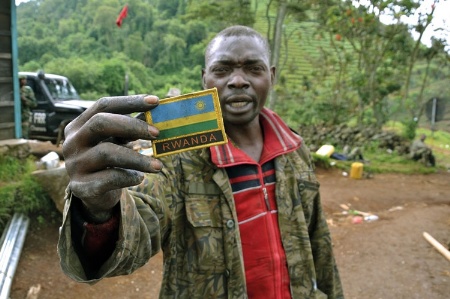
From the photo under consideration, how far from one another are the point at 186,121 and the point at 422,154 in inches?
452

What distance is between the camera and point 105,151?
0.90 meters

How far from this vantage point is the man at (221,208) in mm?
1001

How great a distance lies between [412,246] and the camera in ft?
16.9

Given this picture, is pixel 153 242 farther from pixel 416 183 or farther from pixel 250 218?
pixel 416 183

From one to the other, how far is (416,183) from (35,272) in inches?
331

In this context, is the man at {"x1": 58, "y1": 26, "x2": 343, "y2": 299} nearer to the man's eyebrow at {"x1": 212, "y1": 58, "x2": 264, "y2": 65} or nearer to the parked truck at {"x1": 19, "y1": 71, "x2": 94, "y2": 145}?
the man's eyebrow at {"x1": 212, "y1": 58, "x2": 264, "y2": 65}

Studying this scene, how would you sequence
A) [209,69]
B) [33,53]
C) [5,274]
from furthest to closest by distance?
[33,53] → [5,274] → [209,69]

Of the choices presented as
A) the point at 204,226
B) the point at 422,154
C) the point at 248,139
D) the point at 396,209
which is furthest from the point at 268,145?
the point at 422,154

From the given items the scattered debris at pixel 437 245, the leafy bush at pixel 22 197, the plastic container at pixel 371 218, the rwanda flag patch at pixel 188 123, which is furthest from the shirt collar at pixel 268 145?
the plastic container at pixel 371 218

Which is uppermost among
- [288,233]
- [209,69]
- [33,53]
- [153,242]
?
[209,69]

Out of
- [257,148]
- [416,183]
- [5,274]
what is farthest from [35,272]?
[416,183]

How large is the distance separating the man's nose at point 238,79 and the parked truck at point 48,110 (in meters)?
8.02

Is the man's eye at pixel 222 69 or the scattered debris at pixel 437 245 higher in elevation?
the man's eye at pixel 222 69

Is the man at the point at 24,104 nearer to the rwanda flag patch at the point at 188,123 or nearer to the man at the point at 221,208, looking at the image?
the man at the point at 221,208
